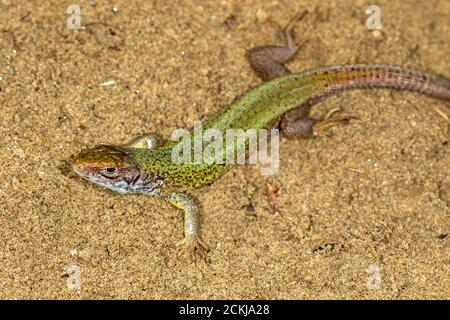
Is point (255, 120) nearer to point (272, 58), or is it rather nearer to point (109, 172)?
point (272, 58)

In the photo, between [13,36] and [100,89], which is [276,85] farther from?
[13,36]

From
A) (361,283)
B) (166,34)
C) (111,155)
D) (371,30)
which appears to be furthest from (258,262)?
(371,30)

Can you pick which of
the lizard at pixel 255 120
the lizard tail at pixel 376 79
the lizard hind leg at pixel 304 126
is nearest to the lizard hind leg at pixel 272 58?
the lizard at pixel 255 120

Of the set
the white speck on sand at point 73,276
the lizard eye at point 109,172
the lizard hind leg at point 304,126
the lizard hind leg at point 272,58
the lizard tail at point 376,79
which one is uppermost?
the lizard hind leg at point 272,58

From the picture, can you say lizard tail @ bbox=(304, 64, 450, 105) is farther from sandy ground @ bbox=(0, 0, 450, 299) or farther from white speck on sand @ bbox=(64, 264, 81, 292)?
white speck on sand @ bbox=(64, 264, 81, 292)

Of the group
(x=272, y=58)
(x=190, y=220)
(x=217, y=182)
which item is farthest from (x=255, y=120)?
(x=190, y=220)

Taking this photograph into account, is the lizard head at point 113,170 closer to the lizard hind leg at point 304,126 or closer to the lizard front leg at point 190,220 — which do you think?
the lizard front leg at point 190,220
